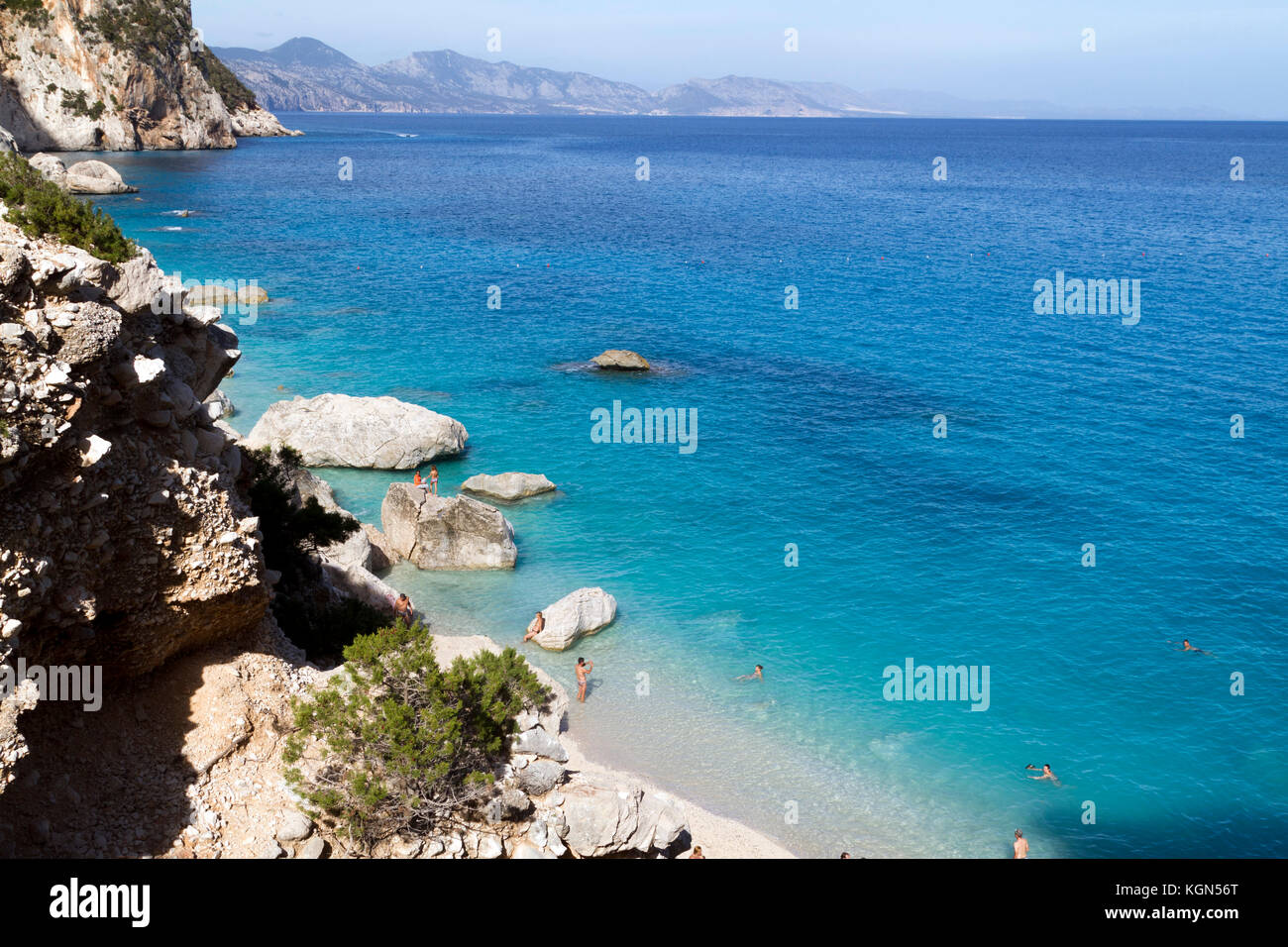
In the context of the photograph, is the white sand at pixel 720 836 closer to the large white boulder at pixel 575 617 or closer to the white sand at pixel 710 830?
the white sand at pixel 710 830

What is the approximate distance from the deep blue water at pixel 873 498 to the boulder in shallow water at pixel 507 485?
1.35 m

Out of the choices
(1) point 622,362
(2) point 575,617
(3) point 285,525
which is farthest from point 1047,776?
(1) point 622,362

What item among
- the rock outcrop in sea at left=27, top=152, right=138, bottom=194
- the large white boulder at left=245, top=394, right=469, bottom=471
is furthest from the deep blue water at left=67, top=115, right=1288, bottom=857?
the rock outcrop in sea at left=27, top=152, right=138, bottom=194

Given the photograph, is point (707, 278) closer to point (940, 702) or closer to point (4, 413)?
point (940, 702)

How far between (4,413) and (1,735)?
4.16 metres

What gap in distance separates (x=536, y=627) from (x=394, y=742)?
13098 millimetres

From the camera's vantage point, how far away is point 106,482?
14398mm

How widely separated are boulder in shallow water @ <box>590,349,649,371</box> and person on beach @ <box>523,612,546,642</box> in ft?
87.9

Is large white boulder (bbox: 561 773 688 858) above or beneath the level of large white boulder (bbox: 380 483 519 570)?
beneath

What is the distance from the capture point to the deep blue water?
23.8 metres

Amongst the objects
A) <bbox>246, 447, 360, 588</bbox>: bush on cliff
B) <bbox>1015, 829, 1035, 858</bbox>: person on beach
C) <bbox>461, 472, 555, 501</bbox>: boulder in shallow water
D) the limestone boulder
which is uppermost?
<bbox>246, 447, 360, 588</bbox>: bush on cliff

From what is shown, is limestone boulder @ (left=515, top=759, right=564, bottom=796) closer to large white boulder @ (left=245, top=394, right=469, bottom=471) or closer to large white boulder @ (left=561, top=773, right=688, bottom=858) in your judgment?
large white boulder @ (left=561, top=773, right=688, bottom=858)

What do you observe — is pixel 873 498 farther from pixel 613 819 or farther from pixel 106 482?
pixel 106 482

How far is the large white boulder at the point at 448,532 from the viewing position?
32.1 meters
